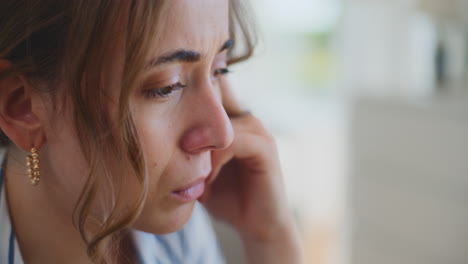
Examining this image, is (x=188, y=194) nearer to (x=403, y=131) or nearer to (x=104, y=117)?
(x=104, y=117)

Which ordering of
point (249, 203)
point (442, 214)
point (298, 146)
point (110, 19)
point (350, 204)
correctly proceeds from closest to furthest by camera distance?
point (110, 19)
point (249, 203)
point (442, 214)
point (350, 204)
point (298, 146)

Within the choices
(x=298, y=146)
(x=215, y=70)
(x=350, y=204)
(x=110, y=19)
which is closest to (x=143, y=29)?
(x=110, y=19)

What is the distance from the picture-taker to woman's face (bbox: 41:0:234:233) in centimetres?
50

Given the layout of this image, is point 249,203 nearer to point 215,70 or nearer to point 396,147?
point 215,70

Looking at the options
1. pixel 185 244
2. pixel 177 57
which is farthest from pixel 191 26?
pixel 185 244

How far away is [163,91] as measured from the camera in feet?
1.69

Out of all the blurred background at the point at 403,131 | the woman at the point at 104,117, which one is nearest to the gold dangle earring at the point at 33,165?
the woman at the point at 104,117

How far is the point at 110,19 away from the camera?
471 millimetres

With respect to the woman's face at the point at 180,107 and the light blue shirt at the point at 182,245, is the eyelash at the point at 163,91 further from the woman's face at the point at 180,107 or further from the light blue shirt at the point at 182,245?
the light blue shirt at the point at 182,245

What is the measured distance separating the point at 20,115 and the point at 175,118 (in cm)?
17

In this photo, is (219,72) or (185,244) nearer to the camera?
(219,72)

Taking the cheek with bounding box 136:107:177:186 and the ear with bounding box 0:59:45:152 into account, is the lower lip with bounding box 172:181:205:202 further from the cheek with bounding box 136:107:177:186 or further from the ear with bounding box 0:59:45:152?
the ear with bounding box 0:59:45:152

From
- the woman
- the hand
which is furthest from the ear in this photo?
the hand

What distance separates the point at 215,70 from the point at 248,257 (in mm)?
323
